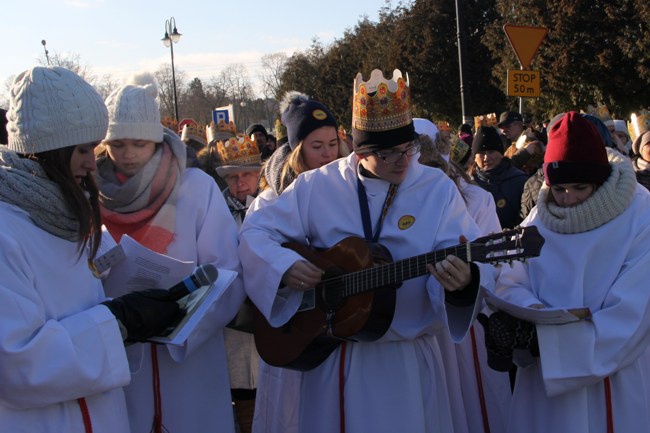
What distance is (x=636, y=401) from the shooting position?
326 centimetres

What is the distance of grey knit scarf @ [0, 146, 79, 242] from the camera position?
8.57ft

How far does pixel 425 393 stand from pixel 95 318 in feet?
5.38

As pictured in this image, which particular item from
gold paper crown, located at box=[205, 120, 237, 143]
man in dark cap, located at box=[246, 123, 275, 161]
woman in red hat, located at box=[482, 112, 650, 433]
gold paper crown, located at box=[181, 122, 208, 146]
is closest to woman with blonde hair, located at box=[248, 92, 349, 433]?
woman in red hat, located at box=[482, 112, 650, 433]

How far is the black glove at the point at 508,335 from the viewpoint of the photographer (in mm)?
3330

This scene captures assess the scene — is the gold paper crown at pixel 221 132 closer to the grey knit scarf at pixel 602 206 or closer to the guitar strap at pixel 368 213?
the guitar strap at pixel 368 213

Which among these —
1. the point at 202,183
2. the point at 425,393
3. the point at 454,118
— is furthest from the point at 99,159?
the point at 454,118

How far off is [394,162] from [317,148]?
1.32 meters

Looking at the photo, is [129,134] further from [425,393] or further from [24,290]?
[425,393]

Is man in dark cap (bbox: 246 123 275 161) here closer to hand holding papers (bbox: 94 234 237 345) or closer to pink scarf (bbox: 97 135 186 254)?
pink scarf (bbox: 97 135 186 254)

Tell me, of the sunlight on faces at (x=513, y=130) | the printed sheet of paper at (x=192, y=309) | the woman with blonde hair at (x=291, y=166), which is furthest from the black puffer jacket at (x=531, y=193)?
the sunlight on faces at (x=513, y=130)

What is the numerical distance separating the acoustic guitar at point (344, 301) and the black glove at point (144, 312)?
0.85 meters

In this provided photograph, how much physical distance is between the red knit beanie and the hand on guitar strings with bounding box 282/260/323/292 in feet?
3.73

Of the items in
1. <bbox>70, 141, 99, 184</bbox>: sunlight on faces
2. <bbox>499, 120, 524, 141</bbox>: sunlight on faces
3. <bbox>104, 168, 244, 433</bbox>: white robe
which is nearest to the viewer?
<bbox>70, 141, 99, 184</bbox>: sunlight on faces

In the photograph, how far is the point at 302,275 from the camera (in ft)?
12.0
